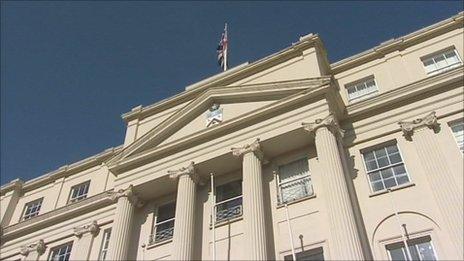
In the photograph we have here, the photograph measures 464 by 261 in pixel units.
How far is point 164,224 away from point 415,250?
35.3 feet

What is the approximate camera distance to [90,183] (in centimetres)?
A: 2859

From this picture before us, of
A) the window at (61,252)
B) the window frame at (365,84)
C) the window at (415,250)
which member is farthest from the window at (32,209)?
the window at (415,250)

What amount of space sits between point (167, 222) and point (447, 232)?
455 inches

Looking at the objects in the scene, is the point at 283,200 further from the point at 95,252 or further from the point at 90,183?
the point at 90,183

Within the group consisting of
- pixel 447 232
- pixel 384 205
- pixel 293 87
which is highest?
pixel 293 87

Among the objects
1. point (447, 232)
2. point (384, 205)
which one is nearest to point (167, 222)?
point (384, 205)

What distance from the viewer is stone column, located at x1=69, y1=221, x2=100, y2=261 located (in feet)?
79.8

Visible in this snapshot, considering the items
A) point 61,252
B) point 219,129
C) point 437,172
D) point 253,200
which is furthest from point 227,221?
point 61,252

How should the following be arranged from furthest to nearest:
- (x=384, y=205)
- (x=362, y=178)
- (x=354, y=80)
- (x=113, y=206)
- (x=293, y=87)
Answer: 1. (x=113, y=206)
2. (x=354, y=80)
3. (x=293, y=87)
4. (x=362, y=178)
5. (x=384, y=205)

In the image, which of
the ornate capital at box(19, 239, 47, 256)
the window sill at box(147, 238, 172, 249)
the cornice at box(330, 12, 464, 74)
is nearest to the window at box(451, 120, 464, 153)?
the cornice at box(330, 12, 464, 74)

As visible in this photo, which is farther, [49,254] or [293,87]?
[49,254]

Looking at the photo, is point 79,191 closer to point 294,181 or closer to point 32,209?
point 32,209

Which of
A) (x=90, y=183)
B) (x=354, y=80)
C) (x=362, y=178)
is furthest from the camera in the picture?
(x=90, y=183)

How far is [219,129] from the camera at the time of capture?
22.4 m
